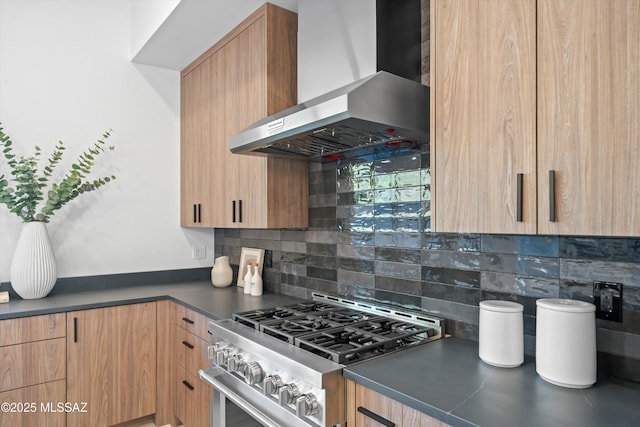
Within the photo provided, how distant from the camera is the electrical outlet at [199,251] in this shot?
3246 millimetres

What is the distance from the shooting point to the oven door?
1359 mm

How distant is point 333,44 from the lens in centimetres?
171

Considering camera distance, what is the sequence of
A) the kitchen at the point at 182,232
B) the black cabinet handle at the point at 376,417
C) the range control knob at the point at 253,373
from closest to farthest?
the black cabinet handle at the point at 376,417
the kitchen at the point at 182,232
the range control knob at the point at 253,373

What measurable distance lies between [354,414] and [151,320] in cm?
172

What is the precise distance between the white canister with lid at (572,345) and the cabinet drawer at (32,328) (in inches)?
93.5

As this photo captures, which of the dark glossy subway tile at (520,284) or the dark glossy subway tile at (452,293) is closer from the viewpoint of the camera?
the dark glossy subway tile at (520,284)

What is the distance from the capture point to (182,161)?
3137 millimetres

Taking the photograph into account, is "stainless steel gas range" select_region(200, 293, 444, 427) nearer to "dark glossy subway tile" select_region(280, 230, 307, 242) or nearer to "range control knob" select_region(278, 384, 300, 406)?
"range control knob" select_region(278, 384, 300, 406)

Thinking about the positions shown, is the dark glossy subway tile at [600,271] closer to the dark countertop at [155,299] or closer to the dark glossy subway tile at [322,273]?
the dark glossy subway tile at [322,273]

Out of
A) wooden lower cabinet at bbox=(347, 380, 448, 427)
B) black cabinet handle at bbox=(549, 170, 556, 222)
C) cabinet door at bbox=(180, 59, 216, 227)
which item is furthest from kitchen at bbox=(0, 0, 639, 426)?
wooden lower cabinet at bbox=(347, 380, 448, 427)

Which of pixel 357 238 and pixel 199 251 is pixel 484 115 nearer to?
pixel 357 238

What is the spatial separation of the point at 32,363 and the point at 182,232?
1342mm

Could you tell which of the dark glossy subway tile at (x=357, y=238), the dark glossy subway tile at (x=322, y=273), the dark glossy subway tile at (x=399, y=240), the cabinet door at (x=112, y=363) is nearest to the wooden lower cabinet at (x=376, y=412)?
the dark glossy subway tile at (x=399, y=240)

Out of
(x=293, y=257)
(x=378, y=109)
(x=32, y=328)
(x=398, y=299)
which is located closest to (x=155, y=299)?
(x=32, y=328)
